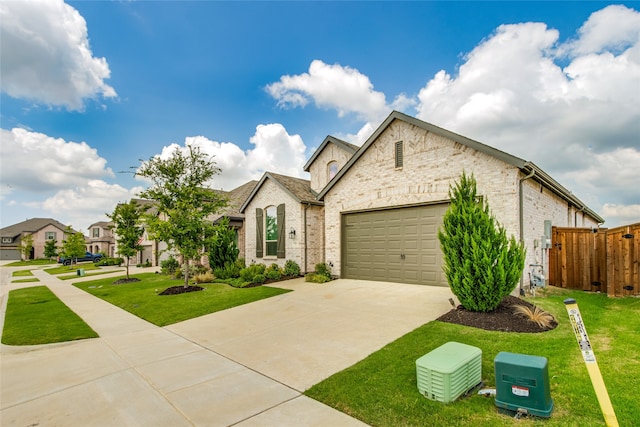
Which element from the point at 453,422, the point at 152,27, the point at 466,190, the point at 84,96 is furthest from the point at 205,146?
the point at 453,422

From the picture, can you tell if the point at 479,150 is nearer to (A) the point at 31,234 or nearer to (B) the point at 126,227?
(B) the point at 126,227

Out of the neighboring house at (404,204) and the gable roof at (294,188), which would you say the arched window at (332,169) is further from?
the neighboring house at (404,204)

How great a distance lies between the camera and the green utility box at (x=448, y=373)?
11.3 ft

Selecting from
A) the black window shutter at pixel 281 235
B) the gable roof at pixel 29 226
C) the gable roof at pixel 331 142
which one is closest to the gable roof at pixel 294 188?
the black window shutter at pixel 281 235

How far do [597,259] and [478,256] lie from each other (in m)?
6.44

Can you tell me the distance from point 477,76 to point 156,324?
14.0m

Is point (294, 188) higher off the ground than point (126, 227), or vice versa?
point (294, 188)

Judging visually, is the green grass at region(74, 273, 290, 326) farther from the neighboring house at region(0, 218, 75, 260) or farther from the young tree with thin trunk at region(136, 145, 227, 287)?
the neighboring house at region(0, 218, 75, 260)

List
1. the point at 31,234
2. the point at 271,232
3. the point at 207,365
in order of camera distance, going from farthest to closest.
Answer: the point at 31,234 → the point at 271,232 → the point at 207,365

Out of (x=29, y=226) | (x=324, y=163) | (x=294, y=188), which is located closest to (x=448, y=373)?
(x=294, y=188)

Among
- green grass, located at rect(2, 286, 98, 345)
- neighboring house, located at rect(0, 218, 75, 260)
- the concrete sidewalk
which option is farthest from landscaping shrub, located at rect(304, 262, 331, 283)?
neighboring house, located at rect(0, 218, 75, 260)

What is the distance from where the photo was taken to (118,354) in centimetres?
569

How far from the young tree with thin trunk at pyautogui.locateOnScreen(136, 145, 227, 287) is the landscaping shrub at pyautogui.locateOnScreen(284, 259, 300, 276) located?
4.07 meters

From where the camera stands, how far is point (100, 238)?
5428 cm
